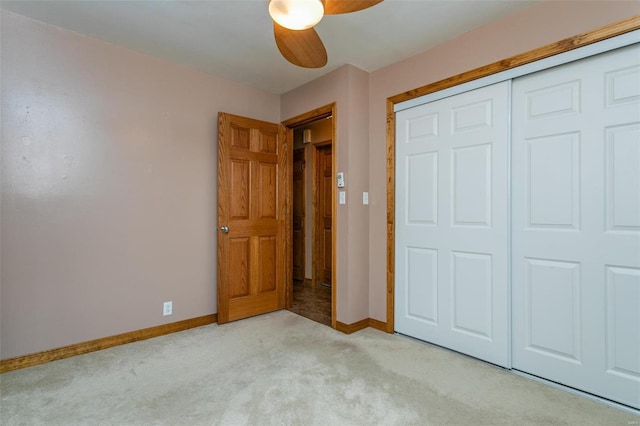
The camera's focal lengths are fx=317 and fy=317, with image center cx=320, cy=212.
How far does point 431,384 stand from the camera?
200 cm

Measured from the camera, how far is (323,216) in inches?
192

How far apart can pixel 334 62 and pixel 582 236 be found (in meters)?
2.30

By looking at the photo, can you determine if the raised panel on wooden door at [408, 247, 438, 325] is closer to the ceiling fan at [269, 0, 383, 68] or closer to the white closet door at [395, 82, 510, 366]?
the white closet door at [395, 82, 510, 366]

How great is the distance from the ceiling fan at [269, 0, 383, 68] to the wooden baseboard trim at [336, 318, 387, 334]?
219 cm

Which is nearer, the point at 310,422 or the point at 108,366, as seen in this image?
the point at 310,422

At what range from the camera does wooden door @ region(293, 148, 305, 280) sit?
5039 mm

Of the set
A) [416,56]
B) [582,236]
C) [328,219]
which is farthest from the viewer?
[328,219]

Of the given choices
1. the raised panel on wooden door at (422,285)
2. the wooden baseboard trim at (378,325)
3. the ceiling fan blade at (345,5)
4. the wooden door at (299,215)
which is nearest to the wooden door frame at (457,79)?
the wooden baseboard trim at (378,325)

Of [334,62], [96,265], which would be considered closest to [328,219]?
[334,62]

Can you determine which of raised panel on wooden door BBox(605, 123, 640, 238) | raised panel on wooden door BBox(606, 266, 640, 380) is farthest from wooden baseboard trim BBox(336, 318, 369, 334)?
raised panel on wooden door BBox(605, 123, 640, 238)

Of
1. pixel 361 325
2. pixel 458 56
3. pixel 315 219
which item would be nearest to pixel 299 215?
pixel 315 219

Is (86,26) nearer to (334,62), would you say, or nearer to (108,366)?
(334,62)

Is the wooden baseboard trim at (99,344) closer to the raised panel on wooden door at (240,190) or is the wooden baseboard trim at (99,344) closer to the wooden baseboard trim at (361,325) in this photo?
the raised panel on wooden door at (240,190)

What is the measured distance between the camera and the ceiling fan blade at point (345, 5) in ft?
4.95
